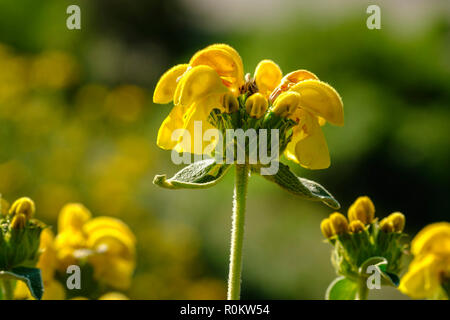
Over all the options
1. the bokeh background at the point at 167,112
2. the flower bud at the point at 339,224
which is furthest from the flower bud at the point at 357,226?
A: the bokeh background at the point at 167,112

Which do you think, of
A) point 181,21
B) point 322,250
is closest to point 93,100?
point 322,250

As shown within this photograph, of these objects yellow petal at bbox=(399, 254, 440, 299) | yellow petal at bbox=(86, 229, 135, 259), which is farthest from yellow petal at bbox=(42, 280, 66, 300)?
yellow petal at bbox=(399, 254, 440, 299)

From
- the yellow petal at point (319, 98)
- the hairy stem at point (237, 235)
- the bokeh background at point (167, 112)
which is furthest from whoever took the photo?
the bokeh background at point (167, 112)

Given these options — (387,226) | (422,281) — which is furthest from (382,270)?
(422,281)

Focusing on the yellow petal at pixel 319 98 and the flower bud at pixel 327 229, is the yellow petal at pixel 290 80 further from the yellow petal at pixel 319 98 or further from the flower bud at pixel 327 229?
the flower bud at pixel 327 229

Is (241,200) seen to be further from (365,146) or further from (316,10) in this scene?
(316,10)

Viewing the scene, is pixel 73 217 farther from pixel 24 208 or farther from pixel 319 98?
pixel 319 98
